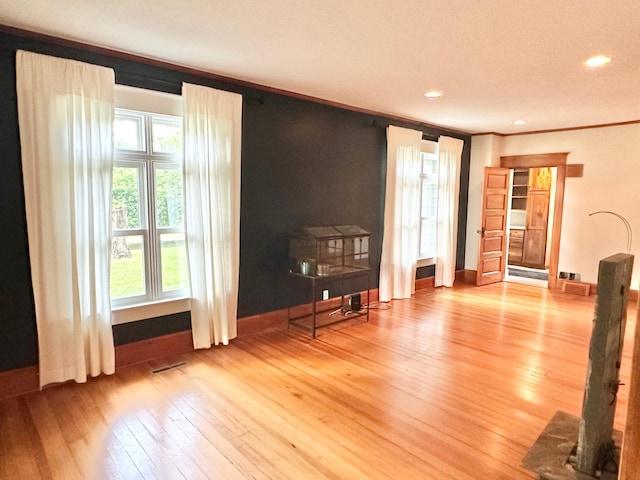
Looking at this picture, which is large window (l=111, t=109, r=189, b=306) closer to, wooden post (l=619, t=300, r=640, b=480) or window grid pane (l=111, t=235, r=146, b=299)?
window grid pane (l=111, t=235, r=146, b=299)

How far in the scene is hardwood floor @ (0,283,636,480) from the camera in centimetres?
217

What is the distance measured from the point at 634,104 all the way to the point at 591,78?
1.51 m

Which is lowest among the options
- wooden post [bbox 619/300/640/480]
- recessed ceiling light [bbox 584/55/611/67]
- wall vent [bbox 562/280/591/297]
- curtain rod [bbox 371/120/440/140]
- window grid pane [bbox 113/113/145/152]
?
wall vent [bbox 562/280/591/297]

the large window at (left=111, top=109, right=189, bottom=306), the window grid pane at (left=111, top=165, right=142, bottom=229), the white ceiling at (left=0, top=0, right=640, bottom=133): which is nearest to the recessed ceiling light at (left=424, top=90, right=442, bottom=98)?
the white ceiling at (left=0, top=0, right=640, bottom=133)

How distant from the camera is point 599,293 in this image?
199cm

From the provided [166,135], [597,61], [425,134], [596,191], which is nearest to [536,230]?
[596,191]

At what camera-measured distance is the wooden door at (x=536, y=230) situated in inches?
325

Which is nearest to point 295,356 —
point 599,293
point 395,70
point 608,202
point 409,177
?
point 599,293

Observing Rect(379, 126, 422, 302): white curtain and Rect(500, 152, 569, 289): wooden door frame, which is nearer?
Rect(379, 126, 422, 302): white curtain

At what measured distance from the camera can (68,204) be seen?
2.88 metres

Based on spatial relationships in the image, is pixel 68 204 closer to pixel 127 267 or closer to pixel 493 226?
pixel 127 267

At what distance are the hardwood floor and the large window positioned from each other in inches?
27.5

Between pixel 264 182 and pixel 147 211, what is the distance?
122 centimetres

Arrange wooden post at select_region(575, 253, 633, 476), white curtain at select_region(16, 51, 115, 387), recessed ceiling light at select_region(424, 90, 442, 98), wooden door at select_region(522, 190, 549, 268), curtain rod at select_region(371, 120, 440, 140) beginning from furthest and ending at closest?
wooden door at select_region(522, 190, 549, 268) < curtain rod at select_region(371, 120, 440, 140) < recessed ceiling light at select_region(424, 90, 442, 98) < white curtain at select_region(16, 51, 115, 387) < wooden post at select_region(575, 253, 633, 476)
